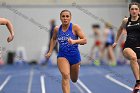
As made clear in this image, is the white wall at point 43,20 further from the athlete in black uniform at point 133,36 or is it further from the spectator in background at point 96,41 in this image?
the athlete in black uniform at point 133,36

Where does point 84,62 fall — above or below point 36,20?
below

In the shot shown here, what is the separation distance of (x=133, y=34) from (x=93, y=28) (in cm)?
1396

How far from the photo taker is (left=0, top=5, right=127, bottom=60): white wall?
24594mm

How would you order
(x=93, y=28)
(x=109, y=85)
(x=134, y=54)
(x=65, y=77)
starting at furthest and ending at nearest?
(x=93, y=28), (x=109, y=85), (x=134, y=54), (x=65, y=77)

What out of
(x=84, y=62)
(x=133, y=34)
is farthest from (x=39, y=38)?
(x=133, y=34)

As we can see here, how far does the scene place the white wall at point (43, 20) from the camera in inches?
968

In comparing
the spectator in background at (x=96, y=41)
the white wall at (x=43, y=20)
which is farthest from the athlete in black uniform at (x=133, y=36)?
the white wall at (x=43, y=20)

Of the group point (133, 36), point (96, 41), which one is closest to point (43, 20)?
point (96, 41)

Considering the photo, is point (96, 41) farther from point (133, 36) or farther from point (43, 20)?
point (133, 36)

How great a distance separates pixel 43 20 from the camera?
24.7 metres

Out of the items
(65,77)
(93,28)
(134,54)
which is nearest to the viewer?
(65,77)

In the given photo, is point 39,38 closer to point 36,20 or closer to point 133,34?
point 36,20

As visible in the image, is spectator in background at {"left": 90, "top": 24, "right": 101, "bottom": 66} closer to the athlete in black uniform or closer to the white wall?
the white wall

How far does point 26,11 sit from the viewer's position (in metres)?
24.7
